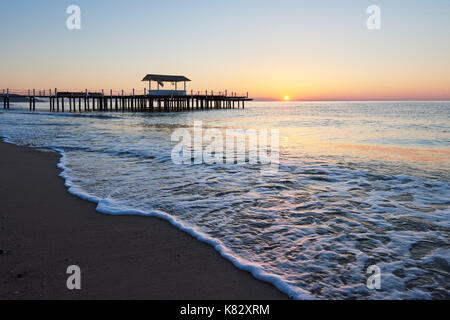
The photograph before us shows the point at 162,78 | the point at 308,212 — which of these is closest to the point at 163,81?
the point at 162,78

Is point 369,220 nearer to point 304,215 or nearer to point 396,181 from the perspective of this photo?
point 304,215

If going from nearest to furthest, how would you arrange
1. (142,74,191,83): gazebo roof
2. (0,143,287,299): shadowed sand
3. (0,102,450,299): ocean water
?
1. (0,143,287,299): shadowed sand
2. (0,102,450,299): ocean water
3. (142,74,191,83): gazebo roof

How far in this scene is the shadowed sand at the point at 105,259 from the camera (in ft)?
8.14

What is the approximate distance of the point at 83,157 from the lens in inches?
356

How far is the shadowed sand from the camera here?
8.14ft

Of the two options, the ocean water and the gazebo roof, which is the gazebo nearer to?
the gazebo roof

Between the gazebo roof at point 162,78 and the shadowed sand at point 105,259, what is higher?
the gazebo roof at point 162,78

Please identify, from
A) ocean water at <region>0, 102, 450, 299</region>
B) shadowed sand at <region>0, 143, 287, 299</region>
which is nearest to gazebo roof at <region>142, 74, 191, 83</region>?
ocean water at <region>0, 102, 450, 299</region>

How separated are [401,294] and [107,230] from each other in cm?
305

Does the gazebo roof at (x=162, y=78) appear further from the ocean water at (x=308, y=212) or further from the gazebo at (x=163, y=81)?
Result: the ocean water at (x=308, y=212)

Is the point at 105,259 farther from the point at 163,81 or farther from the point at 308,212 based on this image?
the point at 163,81

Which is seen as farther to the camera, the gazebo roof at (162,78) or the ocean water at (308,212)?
the gazebo roof at (162,78)

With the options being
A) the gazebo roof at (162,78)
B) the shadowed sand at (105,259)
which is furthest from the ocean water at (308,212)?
the gazebo roof at (162,78)
